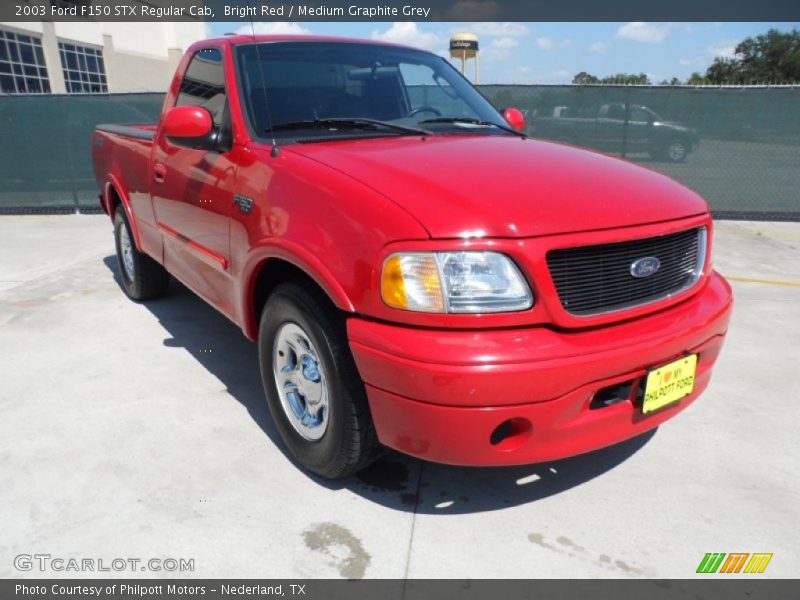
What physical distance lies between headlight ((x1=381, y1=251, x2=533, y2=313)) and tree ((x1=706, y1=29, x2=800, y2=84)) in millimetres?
48431

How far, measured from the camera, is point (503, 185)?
2.33 m

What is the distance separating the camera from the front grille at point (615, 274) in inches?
85.4

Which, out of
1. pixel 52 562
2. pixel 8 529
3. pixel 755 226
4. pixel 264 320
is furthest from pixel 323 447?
pixel 755 226

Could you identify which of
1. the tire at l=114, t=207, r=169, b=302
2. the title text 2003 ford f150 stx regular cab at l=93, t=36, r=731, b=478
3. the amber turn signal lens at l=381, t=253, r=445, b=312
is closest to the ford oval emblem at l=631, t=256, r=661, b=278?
the title text 2003 ford f150 stx regular cab at l=93, t=36, r=731, b=478

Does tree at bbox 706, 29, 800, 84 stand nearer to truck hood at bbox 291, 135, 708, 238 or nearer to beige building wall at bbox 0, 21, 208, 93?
beige building wall at bbox 0, 21, 208, 93

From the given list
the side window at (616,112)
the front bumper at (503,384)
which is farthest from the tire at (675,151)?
the front bumper at (503,384)

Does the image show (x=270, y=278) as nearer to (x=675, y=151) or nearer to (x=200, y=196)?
(x=200, y=196)

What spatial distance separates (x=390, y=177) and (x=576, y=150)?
1154 millimetres

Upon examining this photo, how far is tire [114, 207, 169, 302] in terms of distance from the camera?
16.2 ft

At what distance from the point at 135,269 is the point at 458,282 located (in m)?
3.65

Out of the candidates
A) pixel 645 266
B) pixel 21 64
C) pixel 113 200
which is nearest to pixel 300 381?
pixel 645 266

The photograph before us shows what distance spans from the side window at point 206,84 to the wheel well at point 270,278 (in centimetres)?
90

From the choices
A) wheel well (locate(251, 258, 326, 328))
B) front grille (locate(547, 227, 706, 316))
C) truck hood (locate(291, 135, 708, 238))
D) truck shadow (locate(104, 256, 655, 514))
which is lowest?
truck shadow (locate(104, 256, 655, 514))
